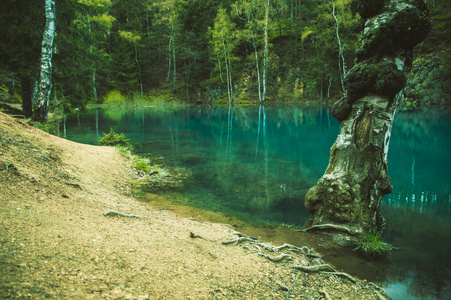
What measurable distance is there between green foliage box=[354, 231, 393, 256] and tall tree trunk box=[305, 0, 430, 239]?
19 cm

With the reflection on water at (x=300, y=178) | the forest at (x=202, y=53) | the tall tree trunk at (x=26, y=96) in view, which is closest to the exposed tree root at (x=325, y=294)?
the reflection on water at (x=300, y=178)

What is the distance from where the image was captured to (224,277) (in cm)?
320

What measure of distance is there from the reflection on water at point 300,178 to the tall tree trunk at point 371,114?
103cm

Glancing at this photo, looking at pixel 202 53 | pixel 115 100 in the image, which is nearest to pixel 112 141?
pixel 115 100

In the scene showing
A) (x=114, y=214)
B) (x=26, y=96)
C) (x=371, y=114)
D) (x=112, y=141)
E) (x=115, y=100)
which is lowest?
(x=114, y=214)

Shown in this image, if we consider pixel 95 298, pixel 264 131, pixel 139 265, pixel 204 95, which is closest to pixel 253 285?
pixel 139 265

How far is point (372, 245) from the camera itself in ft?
15.8

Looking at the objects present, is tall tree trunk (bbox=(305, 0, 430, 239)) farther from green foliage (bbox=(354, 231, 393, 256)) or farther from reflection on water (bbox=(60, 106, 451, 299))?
reflection on water (bbox=(60, 106, 451, 299))

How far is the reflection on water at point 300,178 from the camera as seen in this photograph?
4.91m

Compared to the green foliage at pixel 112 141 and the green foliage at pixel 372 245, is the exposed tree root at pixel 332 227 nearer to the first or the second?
the green foliage at pixel 372 245

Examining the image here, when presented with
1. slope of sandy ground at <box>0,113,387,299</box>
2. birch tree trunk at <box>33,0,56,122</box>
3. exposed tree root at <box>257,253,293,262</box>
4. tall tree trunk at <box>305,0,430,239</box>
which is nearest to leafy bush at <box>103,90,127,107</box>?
birch tree trunk at <box>33,0,56,122</box>

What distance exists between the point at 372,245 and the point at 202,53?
156ft

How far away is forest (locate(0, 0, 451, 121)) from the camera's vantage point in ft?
53.1

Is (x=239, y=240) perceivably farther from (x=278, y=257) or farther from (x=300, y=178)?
(x=300, y=178)
